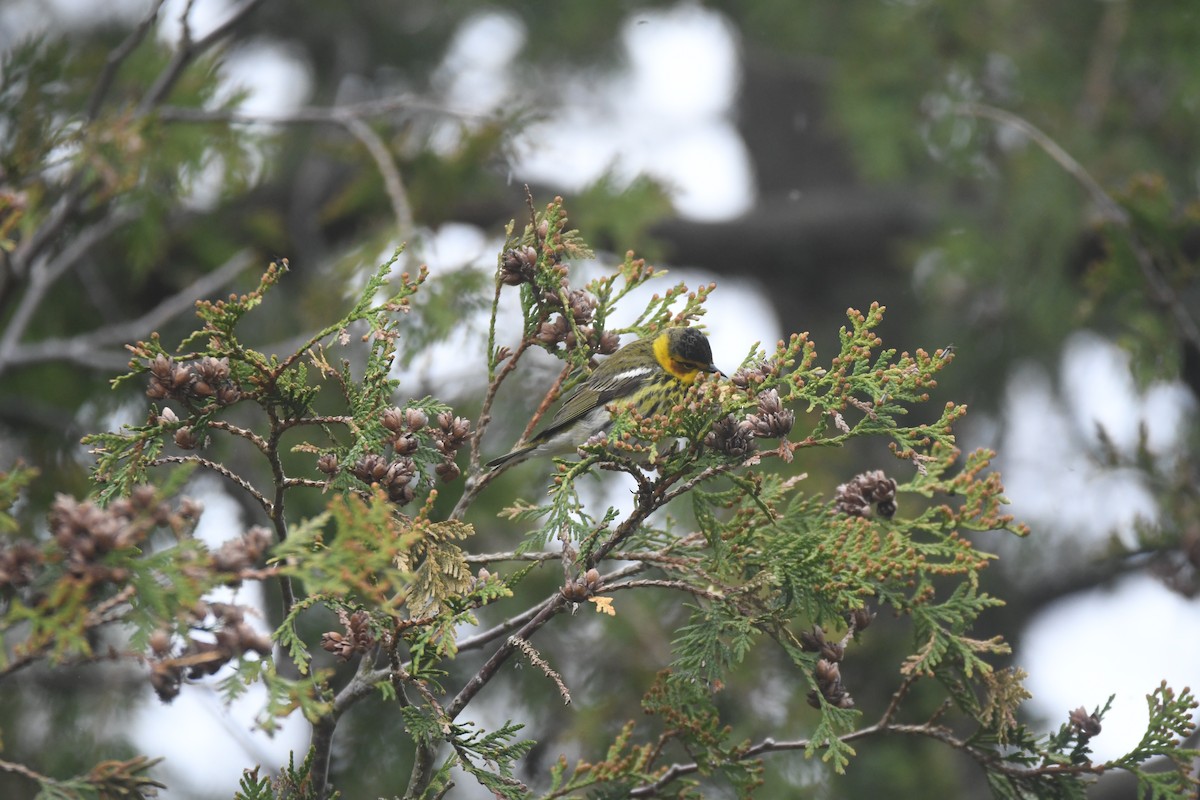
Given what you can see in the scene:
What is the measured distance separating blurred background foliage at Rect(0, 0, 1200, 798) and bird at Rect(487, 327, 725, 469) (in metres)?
0.62

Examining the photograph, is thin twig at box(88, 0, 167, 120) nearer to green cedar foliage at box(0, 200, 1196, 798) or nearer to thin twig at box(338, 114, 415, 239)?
thin twig at box(338, 114, 415, 239)

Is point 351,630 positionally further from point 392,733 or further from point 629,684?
point 629,684

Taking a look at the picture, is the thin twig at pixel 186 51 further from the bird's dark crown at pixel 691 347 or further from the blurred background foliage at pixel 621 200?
the bird's dark crown at pixel 691 347

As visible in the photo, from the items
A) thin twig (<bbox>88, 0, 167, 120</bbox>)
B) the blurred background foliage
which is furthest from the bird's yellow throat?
thin twig (<bbox>88, 0, 167, 120</bbox>)

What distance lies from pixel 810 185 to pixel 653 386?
8.19m

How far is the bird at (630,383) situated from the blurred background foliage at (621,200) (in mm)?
618

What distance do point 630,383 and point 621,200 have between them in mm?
2153

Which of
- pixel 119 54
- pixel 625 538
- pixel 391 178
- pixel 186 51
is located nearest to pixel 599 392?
pixel 391 178

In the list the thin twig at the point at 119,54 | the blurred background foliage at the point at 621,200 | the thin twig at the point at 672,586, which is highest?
the thin twig at the point at 119,54

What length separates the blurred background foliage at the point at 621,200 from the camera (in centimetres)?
498

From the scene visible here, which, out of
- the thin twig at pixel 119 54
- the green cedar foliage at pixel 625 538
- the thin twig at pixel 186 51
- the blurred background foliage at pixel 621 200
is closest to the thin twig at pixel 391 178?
the blurred background foliage at pixel 621 200

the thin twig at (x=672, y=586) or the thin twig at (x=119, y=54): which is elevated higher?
the thin twig at (x=119, y=54)

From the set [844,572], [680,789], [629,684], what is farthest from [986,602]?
[629,684]

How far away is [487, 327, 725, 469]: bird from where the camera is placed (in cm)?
429
